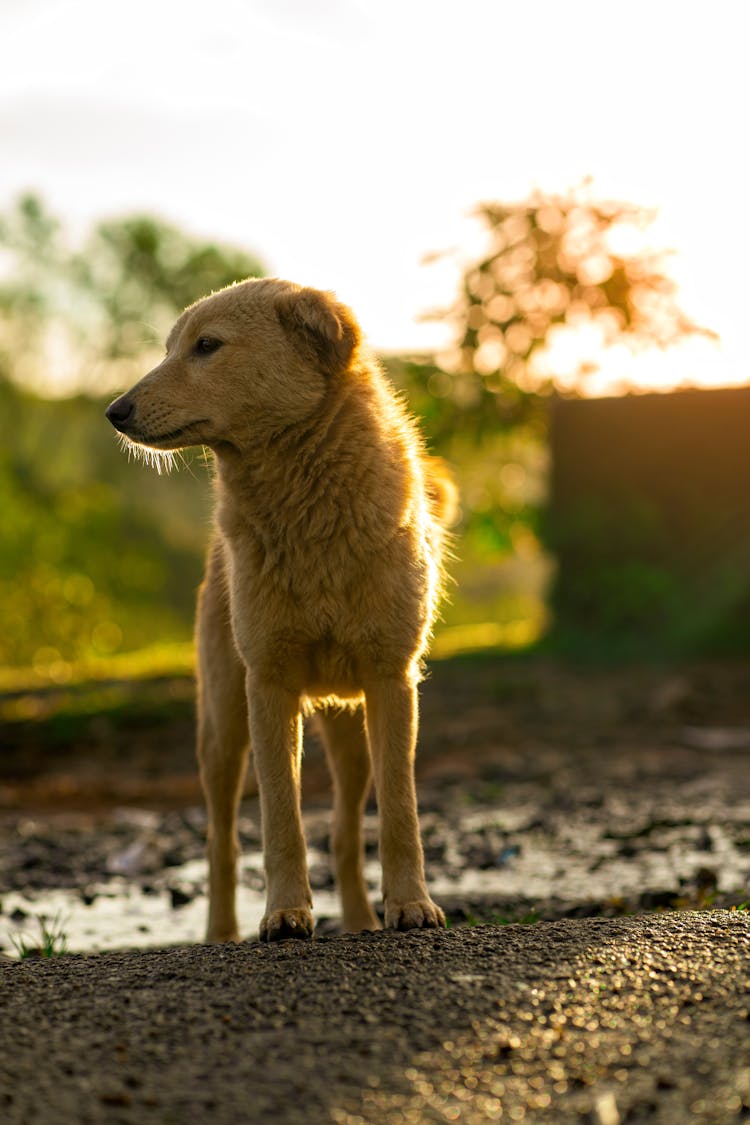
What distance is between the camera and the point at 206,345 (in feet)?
15.6

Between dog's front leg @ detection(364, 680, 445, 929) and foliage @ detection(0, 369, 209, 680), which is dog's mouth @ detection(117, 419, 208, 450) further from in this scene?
foliage @ detection(0, 369, 209, 680)

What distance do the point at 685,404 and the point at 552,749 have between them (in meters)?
6.52

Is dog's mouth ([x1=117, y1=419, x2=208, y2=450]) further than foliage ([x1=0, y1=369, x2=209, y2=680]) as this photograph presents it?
No

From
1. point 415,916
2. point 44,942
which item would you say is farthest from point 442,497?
point 44,942

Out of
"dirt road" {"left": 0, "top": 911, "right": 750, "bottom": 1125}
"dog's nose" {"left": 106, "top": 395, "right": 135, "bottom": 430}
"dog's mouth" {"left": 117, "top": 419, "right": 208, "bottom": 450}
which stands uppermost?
"dog's nose" {"left": 106, "top": 395, "right": 135, "bottom": 430}

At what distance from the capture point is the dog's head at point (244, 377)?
4.64 m

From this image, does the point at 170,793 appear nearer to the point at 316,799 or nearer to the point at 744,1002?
the point at 316,799

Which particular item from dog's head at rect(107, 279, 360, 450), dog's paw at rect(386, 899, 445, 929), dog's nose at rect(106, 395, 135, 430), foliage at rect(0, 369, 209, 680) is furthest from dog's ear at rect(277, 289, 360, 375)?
foliage at rect(0, 369, 209, 680)

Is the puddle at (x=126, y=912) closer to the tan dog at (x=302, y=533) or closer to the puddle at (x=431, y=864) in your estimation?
the puddle at (x=431, y=864)

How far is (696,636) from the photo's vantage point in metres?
14.7

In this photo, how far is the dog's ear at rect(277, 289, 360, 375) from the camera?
4.67 metres

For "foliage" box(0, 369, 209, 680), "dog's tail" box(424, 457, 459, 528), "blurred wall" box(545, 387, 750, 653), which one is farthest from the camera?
"foliage" box(0, 369, 209, 680)

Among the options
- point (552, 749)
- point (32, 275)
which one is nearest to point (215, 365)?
Answer: point (552, 749)

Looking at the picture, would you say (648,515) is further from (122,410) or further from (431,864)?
(122,410)
